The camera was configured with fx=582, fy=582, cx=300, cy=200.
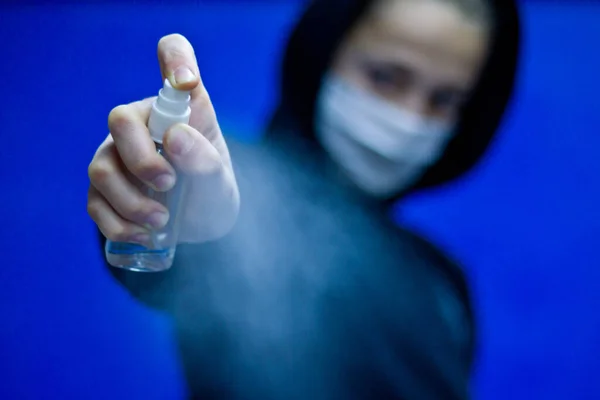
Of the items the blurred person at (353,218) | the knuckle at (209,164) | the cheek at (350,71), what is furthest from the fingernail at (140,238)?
the cheek at (350,71)

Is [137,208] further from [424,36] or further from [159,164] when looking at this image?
[424,36]

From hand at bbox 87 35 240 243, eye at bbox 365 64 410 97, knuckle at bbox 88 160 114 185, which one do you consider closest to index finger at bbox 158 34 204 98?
hand at bbox 87 35 240 243

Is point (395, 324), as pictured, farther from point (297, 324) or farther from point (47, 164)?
point (47, 164)

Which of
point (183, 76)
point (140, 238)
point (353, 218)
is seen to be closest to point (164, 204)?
point (140, 238)

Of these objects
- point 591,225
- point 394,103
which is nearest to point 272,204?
point 394,103

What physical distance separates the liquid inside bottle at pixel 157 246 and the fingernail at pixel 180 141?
0.27 ft

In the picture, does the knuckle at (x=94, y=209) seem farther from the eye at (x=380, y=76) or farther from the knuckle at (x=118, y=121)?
the eye at (x=380, y=76)

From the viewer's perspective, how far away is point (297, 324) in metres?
0.92

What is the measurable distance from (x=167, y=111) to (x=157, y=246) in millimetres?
171

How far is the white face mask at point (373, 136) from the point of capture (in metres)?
0.97

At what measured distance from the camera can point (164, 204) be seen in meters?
0.62

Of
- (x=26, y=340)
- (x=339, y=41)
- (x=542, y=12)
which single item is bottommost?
(x=26, y=340)

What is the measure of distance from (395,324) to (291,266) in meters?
0.20

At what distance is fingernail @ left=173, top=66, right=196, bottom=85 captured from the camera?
514 mm
